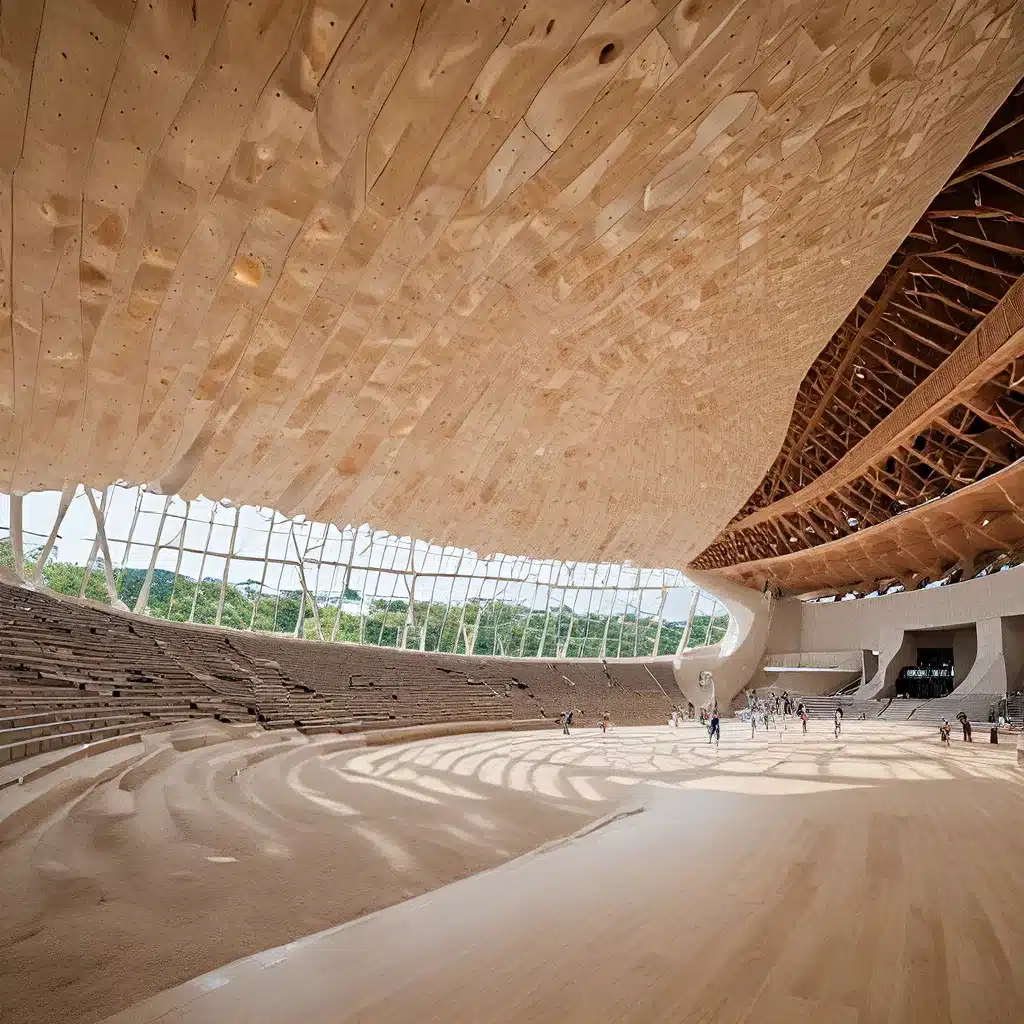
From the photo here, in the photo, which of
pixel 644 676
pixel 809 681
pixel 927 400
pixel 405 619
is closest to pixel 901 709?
pixel 809 681

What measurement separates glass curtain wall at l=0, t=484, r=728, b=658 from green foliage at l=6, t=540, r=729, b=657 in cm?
7

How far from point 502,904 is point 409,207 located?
15.2ft

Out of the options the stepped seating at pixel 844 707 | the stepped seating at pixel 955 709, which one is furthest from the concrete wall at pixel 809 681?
the stepped seating at pixel 955 709

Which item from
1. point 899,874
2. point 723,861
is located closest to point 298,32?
point 723,861

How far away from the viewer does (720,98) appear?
4273 millimetres

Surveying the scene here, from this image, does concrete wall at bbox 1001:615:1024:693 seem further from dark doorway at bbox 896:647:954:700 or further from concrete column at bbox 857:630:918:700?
dark doorway at bbox 896:647:954:700

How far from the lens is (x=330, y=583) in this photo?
3662cm

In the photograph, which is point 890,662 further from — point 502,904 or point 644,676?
point 502,904

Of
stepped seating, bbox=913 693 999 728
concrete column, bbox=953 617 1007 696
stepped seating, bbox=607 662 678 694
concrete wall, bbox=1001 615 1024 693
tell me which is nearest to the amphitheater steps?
stepped seating, bbox=913 693 999 728

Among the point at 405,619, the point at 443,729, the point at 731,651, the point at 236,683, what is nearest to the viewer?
the point at 236,683

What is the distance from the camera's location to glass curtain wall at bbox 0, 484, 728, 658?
2816 centimetres

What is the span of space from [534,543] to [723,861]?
18.2 feet

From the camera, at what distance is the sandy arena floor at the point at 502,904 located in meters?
3.30

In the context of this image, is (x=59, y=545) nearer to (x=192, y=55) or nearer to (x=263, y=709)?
(x=263, y=709)
